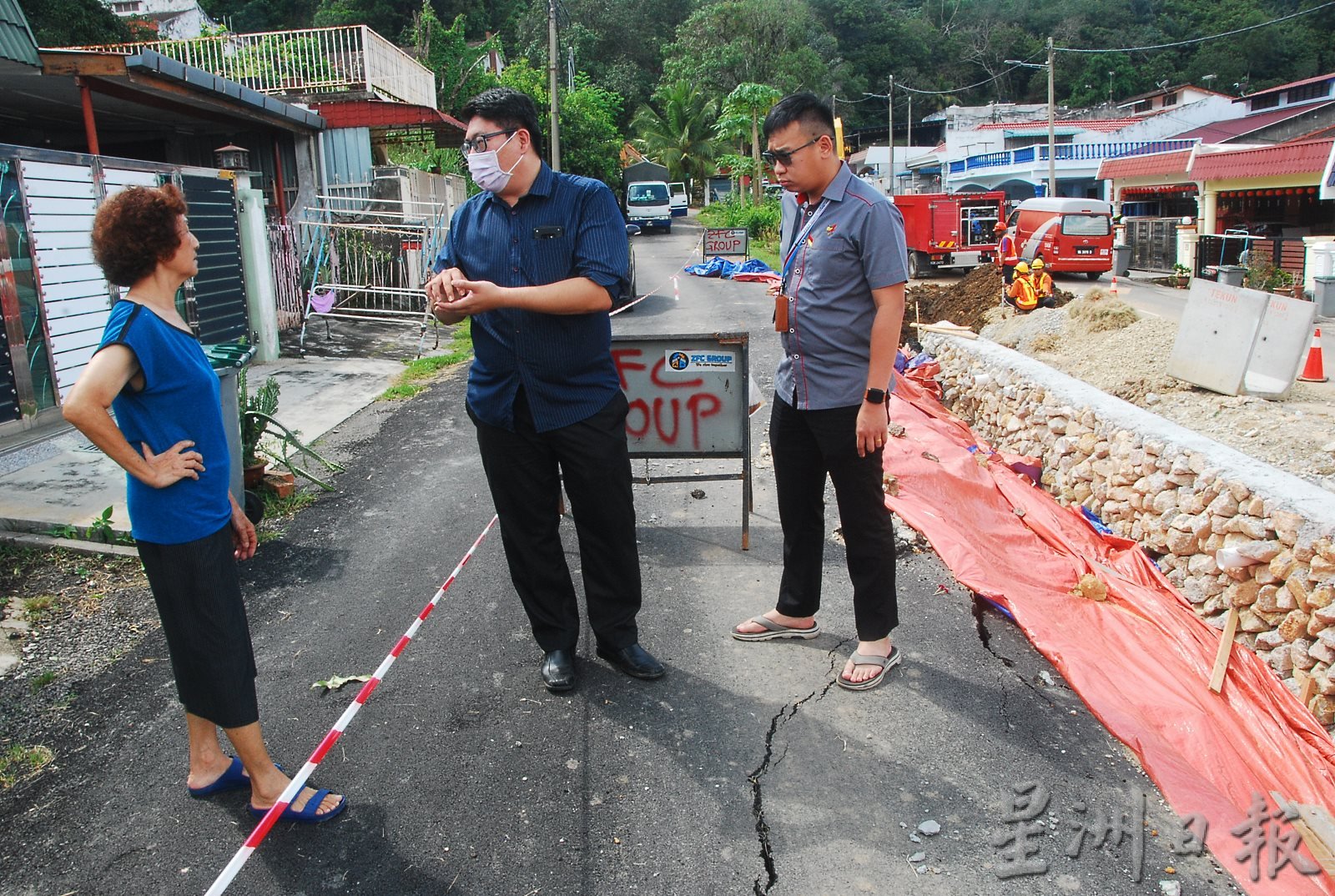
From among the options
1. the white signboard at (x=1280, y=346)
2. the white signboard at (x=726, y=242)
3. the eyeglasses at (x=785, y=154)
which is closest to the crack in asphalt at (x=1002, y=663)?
the eyeglasses at (x=785, y=154)

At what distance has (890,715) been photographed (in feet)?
10.7

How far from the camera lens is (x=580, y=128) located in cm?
3938

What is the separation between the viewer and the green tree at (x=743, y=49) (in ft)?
176

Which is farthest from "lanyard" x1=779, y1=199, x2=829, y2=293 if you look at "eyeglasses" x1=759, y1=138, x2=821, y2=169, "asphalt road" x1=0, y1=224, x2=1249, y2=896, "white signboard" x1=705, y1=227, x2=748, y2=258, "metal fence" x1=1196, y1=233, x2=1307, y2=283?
"white signboard" x1=705, y1=227, x2=748, y2=258

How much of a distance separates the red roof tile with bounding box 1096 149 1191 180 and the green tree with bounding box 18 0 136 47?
96.9 ft

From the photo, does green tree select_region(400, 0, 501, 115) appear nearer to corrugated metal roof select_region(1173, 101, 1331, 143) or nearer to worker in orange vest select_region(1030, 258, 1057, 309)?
worker in orange vest select_region(1030, 258, 1057, 309)

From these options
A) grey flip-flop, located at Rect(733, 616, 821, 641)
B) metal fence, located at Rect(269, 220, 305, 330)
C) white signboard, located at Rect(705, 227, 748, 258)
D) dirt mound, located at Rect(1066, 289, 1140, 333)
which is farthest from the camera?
white signboard, located at Rect(705, 227, 748, 258)

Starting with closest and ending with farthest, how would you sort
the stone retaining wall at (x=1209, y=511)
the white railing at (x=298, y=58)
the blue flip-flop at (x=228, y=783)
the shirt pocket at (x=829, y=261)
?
the blue flip-flop at (x=228, y=783) → the shirt pocket at (x=829, y=261) → the stone retaining wall at (x=1209, y=511) → the white railing at (x=298, y=58)

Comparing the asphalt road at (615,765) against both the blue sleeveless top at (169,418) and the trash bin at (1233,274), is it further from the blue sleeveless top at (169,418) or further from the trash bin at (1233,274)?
the trash bin at (1233,274)

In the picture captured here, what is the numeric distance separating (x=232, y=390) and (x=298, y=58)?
15.5 meters

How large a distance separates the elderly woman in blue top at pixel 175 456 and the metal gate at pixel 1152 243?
29.0 metres

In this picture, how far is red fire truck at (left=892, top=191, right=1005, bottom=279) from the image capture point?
82.6ft

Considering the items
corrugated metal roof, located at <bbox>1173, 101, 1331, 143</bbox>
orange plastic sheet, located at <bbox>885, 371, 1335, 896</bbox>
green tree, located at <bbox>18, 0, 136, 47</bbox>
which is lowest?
orange plastic sheet, located at <bbox>885, 371, 1335, 896</bbox>

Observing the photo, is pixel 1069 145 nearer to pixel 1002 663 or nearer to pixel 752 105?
pixel 752 105
